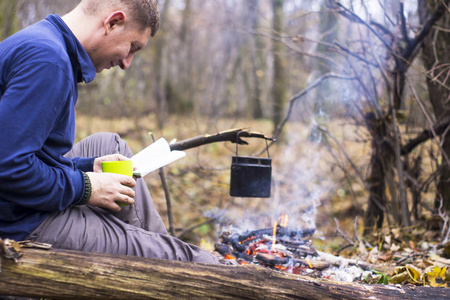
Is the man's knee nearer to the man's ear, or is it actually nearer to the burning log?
the man's ear

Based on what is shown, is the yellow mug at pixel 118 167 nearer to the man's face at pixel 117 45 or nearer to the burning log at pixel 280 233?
the man's face at pixel 117 45

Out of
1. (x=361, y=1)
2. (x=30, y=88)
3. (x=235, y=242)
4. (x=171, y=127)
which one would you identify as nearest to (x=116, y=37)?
(x=30, y=88)

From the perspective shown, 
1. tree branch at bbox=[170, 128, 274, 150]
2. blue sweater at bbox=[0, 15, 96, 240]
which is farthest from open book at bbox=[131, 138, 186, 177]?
tree branch at bbox=[170, 128, 274, 150]

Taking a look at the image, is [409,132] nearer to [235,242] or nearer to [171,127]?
[235,242]

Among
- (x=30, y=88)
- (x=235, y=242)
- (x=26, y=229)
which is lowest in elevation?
(x=235, y=242)

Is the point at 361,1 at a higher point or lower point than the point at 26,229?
higher

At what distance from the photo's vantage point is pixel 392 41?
3.93m

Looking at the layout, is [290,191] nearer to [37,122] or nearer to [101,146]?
[101,146]

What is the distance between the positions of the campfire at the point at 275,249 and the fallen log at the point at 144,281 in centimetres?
84

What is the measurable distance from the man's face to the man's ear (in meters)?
0.01

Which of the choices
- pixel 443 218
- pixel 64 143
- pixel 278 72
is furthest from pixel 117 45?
pixel 278 72

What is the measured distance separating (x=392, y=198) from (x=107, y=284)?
345 centimetres

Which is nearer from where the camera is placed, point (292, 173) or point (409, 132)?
point (409, 132)

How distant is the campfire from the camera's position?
274cm
